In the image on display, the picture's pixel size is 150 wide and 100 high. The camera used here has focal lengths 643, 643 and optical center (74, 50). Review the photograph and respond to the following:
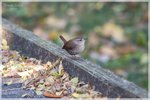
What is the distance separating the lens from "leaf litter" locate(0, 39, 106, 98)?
559 centimetres

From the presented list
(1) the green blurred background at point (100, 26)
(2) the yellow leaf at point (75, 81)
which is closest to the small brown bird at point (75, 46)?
(2) the yellow leaf at point (75, 81)

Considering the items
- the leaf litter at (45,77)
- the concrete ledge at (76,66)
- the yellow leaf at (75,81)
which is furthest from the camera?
the yellow leaf at (75,81)

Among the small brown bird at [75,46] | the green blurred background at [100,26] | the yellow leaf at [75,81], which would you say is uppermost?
the green blurred background at [100,26]

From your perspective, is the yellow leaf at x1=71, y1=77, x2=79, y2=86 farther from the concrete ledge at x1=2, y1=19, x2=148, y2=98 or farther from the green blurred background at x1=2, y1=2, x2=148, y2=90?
the green blurred background at x1=2, y1=2, x2=148, y2=90

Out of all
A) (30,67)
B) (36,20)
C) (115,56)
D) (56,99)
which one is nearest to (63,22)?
(36,20)

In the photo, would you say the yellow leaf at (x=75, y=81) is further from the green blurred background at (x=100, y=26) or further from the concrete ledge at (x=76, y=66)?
the green blurred background at (x=100, y=26)

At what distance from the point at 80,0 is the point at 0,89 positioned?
23.2 ft

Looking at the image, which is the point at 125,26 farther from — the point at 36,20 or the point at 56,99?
the point at 56,99

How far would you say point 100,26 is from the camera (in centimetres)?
1156

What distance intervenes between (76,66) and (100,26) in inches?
225

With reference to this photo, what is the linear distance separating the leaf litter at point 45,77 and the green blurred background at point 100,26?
356 centimetres

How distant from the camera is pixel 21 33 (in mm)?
7168

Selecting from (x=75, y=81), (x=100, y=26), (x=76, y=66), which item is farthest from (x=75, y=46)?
(x=100, y=26)

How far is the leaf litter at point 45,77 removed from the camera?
559 cm
